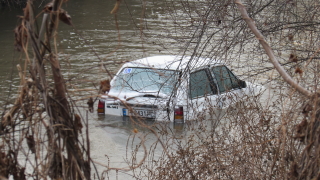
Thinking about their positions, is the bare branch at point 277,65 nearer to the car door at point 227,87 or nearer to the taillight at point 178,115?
the car door at point 227,87

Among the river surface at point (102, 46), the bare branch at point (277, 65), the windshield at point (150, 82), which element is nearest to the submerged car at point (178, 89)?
the windshield at point (150, 82)

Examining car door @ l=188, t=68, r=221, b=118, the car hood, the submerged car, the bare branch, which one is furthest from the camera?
the car hood

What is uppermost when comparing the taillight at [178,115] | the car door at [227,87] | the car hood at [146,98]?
the car door at [227,87]

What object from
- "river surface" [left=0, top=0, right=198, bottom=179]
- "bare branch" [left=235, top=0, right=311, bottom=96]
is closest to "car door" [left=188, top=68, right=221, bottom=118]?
"river surface" [left=0, top=0, right=198, bottom=179]

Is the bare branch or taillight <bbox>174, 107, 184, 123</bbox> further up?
the bare branch

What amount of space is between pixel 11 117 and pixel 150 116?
16.2ft

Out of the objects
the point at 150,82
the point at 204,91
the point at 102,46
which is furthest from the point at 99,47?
the point at 204,91

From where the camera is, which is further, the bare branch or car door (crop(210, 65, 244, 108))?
car door (crop(210, 65, 244, 108))

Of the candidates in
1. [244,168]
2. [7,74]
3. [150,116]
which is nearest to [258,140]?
[244,168]

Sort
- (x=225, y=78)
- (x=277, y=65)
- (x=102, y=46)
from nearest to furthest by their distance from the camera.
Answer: (x=277, y=65), (x=225, y=78), (x=102, y=46)

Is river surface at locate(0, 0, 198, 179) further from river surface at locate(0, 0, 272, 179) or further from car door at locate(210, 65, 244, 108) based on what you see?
car door at locate(210, 65, 244, 108)

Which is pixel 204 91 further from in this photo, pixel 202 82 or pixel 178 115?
pixel 178 115

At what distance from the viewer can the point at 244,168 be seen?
15.5 ft

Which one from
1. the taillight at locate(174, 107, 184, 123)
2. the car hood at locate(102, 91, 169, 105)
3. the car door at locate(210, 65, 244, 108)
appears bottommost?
the taillight at locate(174, 107, 184, 123)
